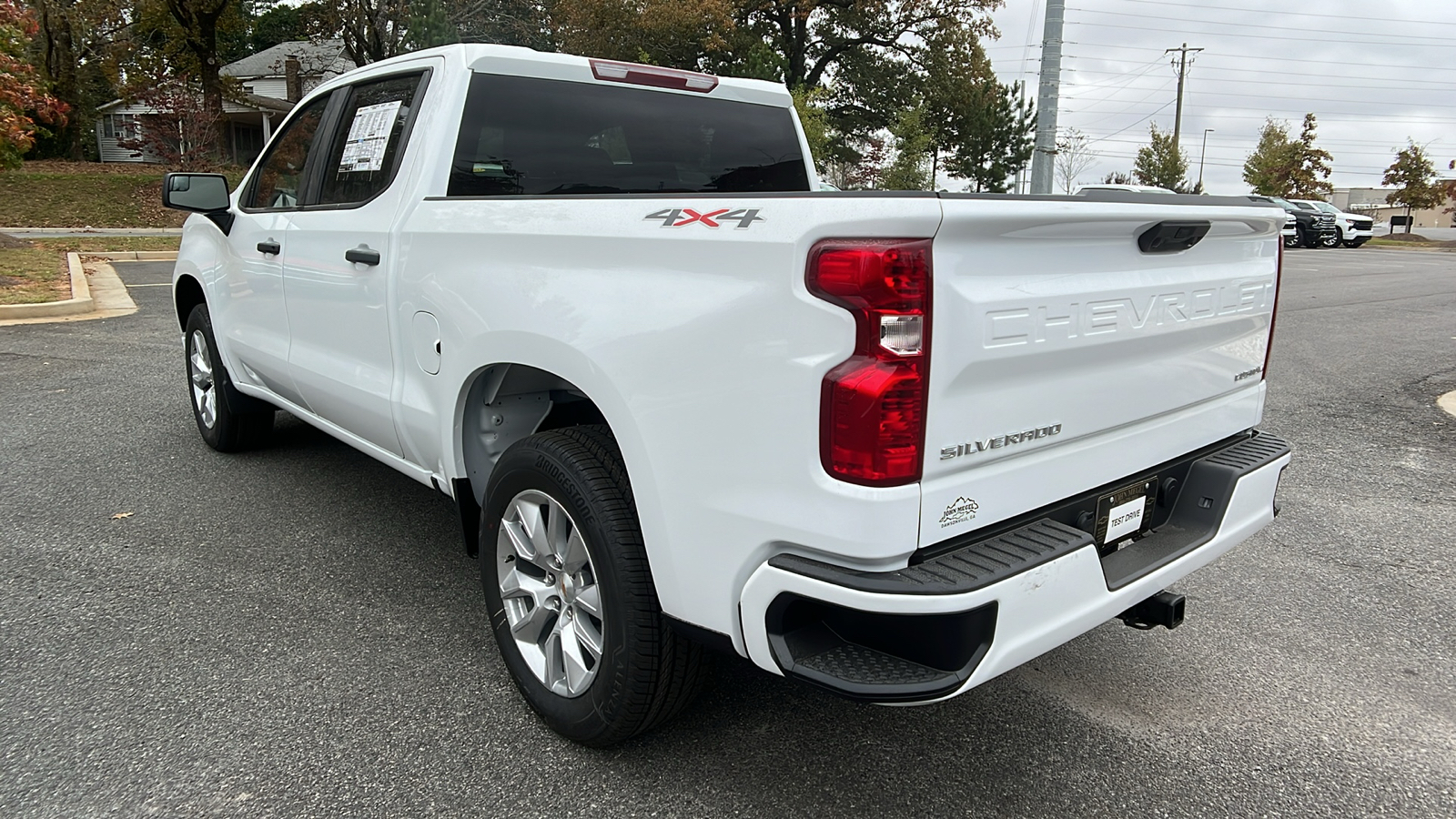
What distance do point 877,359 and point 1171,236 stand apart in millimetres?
1000

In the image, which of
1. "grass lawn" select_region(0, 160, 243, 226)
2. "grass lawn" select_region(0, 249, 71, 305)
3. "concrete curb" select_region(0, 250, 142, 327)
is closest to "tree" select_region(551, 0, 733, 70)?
"grass lawn" select_region(0, 160, 243, 226)

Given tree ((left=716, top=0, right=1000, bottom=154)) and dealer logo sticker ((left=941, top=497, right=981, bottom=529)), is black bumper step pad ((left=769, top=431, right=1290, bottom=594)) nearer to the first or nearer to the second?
dealer logo sticker ((left=941, top=497, right=981, bottom=529))

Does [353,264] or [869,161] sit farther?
[869,161]

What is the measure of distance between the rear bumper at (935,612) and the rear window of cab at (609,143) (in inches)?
77.5

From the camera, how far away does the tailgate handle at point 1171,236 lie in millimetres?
2330

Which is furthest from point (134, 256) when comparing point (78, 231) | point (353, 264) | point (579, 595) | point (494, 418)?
point (579, 595)

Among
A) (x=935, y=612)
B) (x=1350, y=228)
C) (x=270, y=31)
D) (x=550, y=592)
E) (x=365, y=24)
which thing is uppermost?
(x=270, y=31)

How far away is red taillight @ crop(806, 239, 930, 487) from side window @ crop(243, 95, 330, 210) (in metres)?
3.20

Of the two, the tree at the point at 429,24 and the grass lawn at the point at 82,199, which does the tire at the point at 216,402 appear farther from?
the tree at the point at 429,24

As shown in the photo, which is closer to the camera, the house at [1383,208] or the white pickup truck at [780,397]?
the white pickup truck at [780,397]

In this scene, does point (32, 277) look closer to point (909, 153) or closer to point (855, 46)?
point (909, 153)

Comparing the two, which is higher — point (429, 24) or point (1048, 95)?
point (429, 24)

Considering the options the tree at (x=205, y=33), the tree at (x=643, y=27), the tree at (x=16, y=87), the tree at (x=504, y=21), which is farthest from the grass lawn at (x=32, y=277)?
the tree at (x=643, y=27)

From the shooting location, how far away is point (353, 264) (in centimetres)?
353
